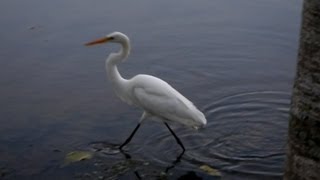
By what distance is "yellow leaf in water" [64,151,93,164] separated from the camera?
22.9 ft

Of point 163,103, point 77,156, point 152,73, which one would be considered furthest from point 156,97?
point 152,73

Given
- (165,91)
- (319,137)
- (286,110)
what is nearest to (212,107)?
(286,110)

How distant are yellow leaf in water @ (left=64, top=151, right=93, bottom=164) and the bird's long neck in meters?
0.89

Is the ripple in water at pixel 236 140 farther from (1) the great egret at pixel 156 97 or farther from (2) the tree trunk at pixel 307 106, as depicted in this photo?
(2) the tree trunk at pixel 307 106

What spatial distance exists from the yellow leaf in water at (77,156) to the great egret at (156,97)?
0.88 metres

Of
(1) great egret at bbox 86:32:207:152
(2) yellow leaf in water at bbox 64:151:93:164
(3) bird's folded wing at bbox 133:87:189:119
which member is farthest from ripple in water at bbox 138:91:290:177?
(2) yellow leaf in water at bbox 64:151:93:164

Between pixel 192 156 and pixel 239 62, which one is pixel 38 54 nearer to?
pixel 239 62

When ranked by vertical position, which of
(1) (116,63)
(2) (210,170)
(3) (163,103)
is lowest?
(2) (210,170)

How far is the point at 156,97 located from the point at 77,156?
1192 mm

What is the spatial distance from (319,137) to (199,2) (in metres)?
10.2

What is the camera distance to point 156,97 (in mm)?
6973

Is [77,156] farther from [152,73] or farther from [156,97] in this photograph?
[152,73]

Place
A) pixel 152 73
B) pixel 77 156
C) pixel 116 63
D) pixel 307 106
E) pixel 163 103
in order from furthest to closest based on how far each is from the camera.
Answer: pixel 152 73
pixel 116 63
pixel 77 156
pixel 163 103
pixel 307 106

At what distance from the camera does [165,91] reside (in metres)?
6.96
